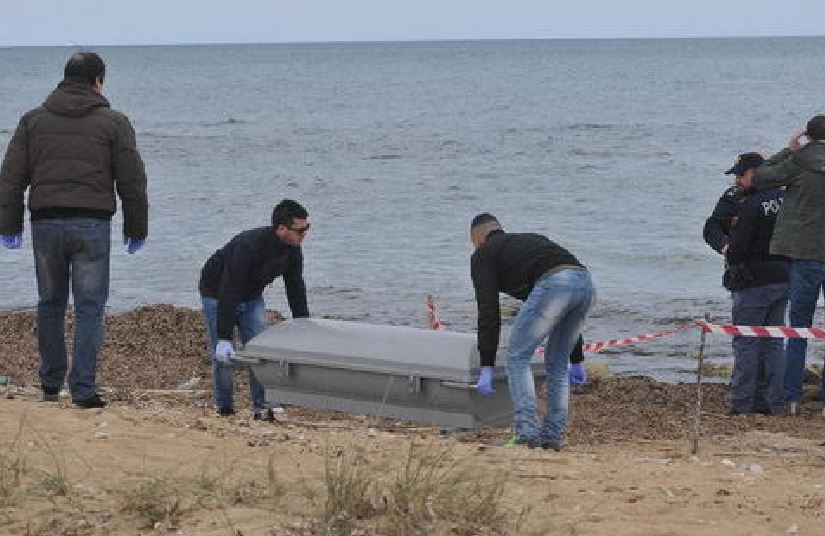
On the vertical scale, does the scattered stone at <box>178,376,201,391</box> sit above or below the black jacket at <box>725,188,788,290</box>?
below

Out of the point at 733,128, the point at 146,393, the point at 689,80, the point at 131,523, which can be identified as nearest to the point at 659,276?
the point at 146,393

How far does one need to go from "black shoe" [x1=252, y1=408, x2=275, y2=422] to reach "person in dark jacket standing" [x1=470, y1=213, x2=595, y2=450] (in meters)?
1.86

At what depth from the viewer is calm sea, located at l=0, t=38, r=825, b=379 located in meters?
21.1

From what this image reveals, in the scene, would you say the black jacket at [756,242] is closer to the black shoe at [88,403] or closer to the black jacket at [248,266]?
the black jacket at [248,266]

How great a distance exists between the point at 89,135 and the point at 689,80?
105 metres

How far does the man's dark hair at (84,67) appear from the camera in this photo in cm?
858

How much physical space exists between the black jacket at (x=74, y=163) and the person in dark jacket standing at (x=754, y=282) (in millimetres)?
4599

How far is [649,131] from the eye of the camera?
193ft

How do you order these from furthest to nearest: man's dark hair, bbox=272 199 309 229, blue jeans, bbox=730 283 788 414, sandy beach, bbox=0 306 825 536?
blue jeans, bbox=730 283 788 414, man's dark hair, bbox=272 199 309 229, sandy beach, bbox=0 306 825 536

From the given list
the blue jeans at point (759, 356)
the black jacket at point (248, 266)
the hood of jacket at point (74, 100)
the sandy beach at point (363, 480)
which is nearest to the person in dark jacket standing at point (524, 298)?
the sandy beach at point (363, 480)

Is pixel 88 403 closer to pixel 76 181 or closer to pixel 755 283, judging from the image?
pixel 76 181

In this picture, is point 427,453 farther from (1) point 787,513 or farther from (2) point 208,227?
(2) point 208,227

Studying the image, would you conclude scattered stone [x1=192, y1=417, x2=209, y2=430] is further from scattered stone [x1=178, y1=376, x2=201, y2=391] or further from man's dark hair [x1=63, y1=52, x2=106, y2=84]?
scattered stone [x1=178, y1=376, x2=201, y2=391]

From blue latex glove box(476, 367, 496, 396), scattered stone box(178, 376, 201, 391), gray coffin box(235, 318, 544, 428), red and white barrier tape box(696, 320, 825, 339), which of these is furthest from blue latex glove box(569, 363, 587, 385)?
scattered stone box(178, 376, 201, 391)
